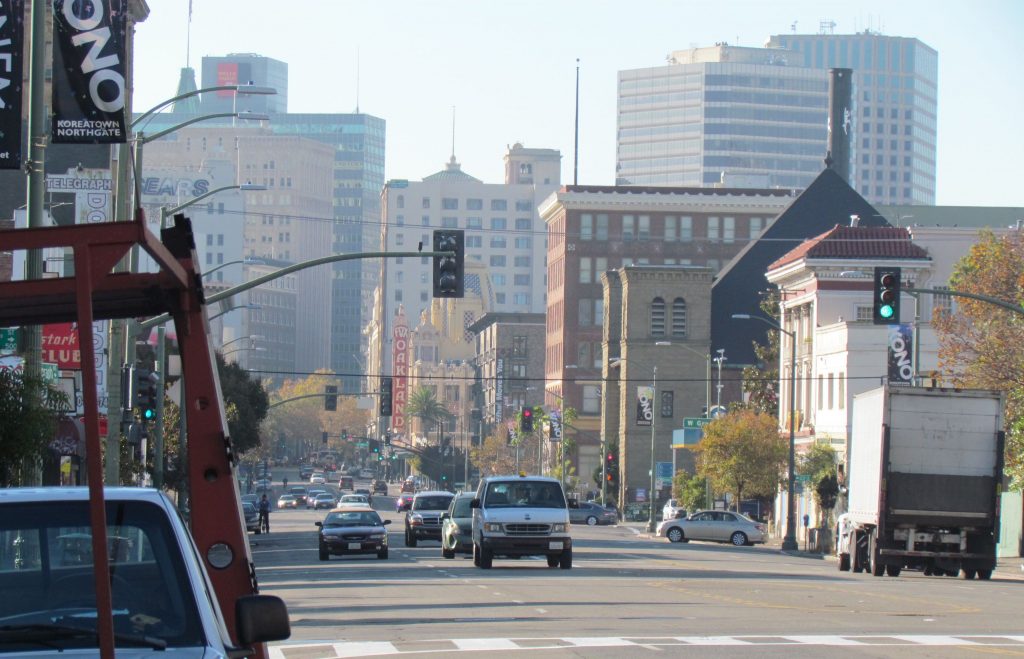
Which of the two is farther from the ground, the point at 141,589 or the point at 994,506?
the point at 141,589

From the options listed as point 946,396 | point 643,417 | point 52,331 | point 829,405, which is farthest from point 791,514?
point 643,417

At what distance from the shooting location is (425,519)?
160 feet

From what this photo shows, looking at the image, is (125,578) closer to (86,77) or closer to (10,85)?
(10,85)

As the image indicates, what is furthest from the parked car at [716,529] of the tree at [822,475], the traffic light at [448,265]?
the traffic light at [448,265]

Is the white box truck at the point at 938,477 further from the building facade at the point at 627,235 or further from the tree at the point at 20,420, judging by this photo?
the building facade at the point at 627,235

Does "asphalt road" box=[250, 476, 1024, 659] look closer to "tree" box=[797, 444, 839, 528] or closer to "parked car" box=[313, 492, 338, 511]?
"tree" box=[797, 444, 839, 528]

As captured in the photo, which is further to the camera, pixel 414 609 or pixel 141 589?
pixel 414 609

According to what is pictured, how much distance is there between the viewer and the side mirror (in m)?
6.73

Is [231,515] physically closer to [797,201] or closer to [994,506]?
[994,506]

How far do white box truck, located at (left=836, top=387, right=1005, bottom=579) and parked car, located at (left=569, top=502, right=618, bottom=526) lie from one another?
52.4 m

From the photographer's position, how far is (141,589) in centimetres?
680

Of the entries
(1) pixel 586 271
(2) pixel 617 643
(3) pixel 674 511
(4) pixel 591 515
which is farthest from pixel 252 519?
(1) pixel 586 271

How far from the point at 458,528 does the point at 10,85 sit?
20.7m

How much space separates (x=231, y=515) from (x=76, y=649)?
1.52m
